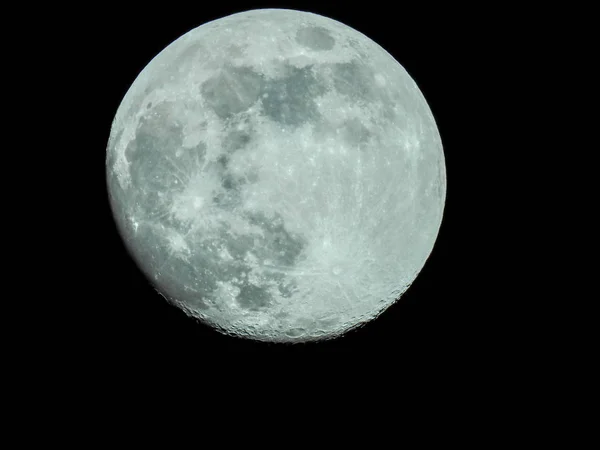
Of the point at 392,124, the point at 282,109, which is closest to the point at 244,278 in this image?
the point at 282,109

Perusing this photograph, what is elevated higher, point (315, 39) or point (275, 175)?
point (315, 39)

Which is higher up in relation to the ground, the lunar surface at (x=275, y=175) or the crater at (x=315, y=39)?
the crater at (x=315, y=39)

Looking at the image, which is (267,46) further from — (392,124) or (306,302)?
(306,302)

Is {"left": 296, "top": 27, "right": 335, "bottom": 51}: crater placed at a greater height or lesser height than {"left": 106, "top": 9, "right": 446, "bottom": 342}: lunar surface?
greater

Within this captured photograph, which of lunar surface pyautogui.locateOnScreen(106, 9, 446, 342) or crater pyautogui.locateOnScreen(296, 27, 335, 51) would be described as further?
crater pyautogui.locateOnScreen(296, 27, 335, 51)

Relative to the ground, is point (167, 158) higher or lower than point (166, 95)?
lower
